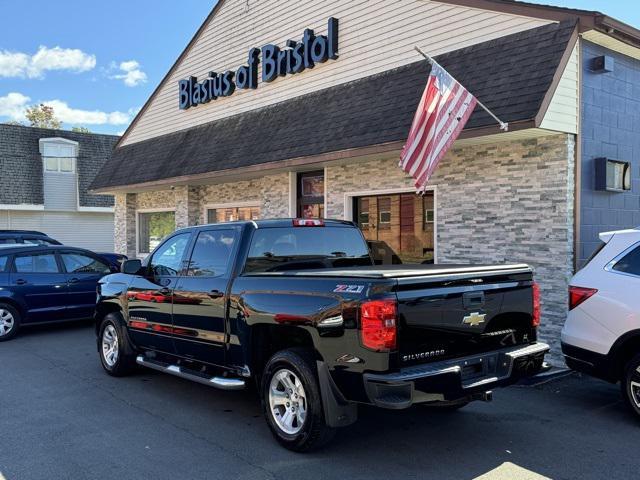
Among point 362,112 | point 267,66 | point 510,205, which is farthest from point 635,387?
point 267,66

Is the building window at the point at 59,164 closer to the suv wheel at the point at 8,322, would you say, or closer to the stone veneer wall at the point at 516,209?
the suv wheel at the point at 8,322

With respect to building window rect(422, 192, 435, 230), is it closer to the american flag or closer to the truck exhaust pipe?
the american flag

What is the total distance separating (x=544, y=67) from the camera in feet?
24.7

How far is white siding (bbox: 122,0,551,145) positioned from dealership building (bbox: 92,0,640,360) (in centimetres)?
3

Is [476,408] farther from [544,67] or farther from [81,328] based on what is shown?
[81,328]

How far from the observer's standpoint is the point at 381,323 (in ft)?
13.3

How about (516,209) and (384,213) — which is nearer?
(516,209)

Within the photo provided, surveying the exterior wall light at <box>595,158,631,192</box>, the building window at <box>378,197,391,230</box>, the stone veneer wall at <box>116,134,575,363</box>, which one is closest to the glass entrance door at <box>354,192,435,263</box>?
the building window at <box>378,197,391,230</box>

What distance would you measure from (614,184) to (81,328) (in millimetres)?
9571

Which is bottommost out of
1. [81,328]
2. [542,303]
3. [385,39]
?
[81,328]

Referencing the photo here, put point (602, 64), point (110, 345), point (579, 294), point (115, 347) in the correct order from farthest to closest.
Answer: point (602, 64), point (110, 345), point (115, 347), point (579, 294)

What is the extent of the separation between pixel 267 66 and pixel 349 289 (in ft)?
33.1

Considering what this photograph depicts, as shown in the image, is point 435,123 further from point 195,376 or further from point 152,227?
point 152,227

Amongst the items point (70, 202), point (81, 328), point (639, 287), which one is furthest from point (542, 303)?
point (70, 202)
